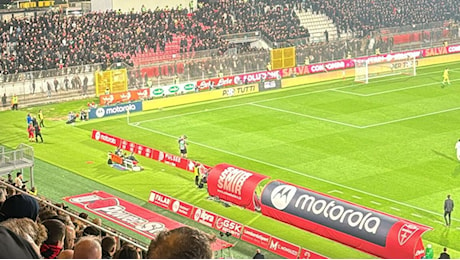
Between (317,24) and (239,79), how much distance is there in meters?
23.9

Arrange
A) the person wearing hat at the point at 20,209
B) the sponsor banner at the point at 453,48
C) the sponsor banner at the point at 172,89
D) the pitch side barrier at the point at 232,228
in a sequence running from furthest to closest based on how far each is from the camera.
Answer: the sponsor banner at the point at 453,48 < the sponsor banner at the point at 172,89 < the pitch side barrier at the point at 232,228 < the person wearing hat at the point at 20,209

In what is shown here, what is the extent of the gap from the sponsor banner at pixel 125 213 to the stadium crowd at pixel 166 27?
86.8 feet

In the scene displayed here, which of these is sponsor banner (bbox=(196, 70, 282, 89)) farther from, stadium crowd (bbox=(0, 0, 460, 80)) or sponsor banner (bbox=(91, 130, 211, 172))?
sponsor banner (bbox=(91, 130, 211, 172))

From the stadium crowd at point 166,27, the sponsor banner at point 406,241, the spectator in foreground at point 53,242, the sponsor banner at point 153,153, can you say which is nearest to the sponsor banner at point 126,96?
the stadium crowd at point 166,27

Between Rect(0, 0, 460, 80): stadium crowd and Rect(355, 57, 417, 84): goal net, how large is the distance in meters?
5.31

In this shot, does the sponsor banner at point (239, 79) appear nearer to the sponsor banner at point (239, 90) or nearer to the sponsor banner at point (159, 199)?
the sponsor banner at point (239, 90)

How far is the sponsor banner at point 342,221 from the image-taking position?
22875 millimetres

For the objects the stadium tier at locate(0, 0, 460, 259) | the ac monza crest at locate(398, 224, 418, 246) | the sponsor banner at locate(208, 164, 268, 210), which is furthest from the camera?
the sponsor banner at locate(208, 164, 268, 210)

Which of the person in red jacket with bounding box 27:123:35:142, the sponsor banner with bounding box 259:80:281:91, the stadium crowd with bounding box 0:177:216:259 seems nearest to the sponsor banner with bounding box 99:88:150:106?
the sponsor banner with bounding box 259:80:281:91

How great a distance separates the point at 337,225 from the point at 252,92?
33.3 metres

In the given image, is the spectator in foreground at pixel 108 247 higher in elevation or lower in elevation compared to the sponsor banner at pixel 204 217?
higher

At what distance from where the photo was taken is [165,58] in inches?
2539

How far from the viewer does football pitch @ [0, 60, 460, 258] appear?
30.7 metres

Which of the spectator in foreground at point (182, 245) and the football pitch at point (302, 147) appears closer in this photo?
the spectator in foreground at point (182, 245)
